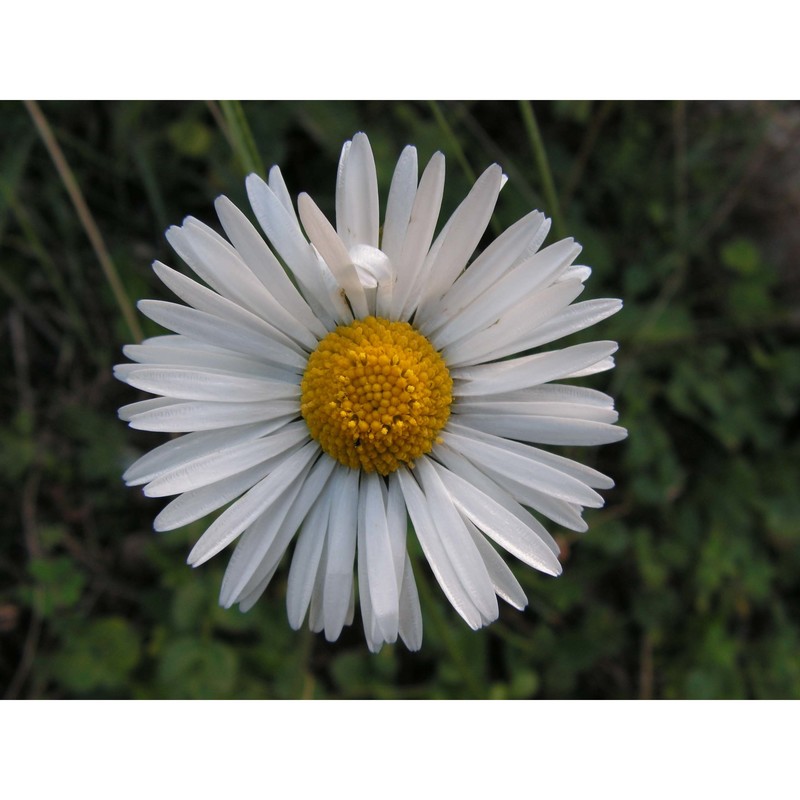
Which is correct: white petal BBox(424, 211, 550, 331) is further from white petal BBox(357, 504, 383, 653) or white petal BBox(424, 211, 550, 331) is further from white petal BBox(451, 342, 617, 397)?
white petal BBox(357, 504, 383, 653)

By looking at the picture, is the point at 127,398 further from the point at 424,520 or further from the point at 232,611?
the point at 424,520

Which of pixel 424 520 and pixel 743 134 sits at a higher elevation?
pixel 743 134

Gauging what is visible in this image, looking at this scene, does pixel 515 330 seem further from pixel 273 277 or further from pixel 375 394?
pixel 273 277

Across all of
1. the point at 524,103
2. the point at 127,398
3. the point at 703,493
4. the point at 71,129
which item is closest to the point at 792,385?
the point at 703,493

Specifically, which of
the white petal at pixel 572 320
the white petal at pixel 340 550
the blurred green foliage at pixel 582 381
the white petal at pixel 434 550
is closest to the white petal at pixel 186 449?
the white petal at pixel 340 550

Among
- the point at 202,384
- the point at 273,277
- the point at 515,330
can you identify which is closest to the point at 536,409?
the point at 515,330

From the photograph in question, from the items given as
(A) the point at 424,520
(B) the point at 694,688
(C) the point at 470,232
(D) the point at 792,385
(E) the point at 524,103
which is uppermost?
(E) the point at 524,103

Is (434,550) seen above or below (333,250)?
below
